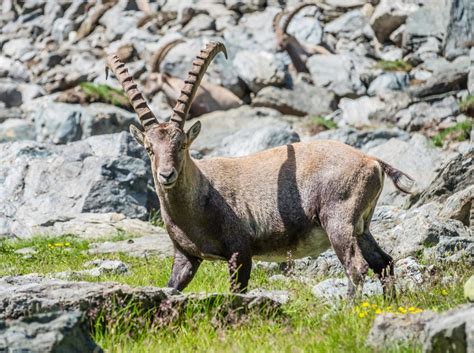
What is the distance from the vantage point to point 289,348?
6371 millimetres

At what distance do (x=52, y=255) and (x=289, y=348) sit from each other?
8.28 meters

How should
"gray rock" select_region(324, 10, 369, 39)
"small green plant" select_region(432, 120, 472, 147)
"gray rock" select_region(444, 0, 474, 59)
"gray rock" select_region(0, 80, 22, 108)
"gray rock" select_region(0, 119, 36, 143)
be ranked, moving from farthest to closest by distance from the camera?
"gray rock" select_region(324, 10, 369, 39) < "gray rock" select_region(0, 80, 22, 108) < "gray rock" select_region(444, 0, 474, 59) < "gray rock" select_region(0, 119, 36, 143) < "small green plant" select_region(432, 120, 472, 147)

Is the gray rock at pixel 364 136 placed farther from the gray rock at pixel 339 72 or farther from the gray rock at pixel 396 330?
the gray rock at pixel 396 330

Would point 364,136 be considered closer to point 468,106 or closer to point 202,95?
point 468,106

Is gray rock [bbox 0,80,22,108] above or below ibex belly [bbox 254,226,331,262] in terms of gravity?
below

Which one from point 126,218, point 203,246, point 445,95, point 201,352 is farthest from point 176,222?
point 445,95

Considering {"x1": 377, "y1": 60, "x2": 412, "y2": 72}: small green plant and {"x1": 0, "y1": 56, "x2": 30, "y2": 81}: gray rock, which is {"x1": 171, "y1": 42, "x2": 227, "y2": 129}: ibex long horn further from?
{"x1": 0, "y1": 56, "x2": 30, "y2": 81}: gray rock

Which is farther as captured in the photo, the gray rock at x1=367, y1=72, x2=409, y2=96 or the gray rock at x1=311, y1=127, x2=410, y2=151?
the gray rock at x1=367, y1=72, x2=409, y2=96

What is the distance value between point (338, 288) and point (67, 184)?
10665mm

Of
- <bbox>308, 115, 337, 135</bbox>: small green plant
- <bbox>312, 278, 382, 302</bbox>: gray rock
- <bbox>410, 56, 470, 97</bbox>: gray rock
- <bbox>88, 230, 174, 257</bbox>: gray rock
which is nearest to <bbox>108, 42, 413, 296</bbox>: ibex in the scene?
<bbox>312, 278, 382, 302</bbox>: gray rock

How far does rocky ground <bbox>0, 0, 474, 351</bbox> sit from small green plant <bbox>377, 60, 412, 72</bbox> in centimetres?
9

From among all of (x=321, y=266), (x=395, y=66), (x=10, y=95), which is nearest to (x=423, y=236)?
(x=321, y=266)

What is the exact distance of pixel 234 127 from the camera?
3256 centimetres

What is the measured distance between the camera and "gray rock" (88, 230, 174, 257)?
1399cm
